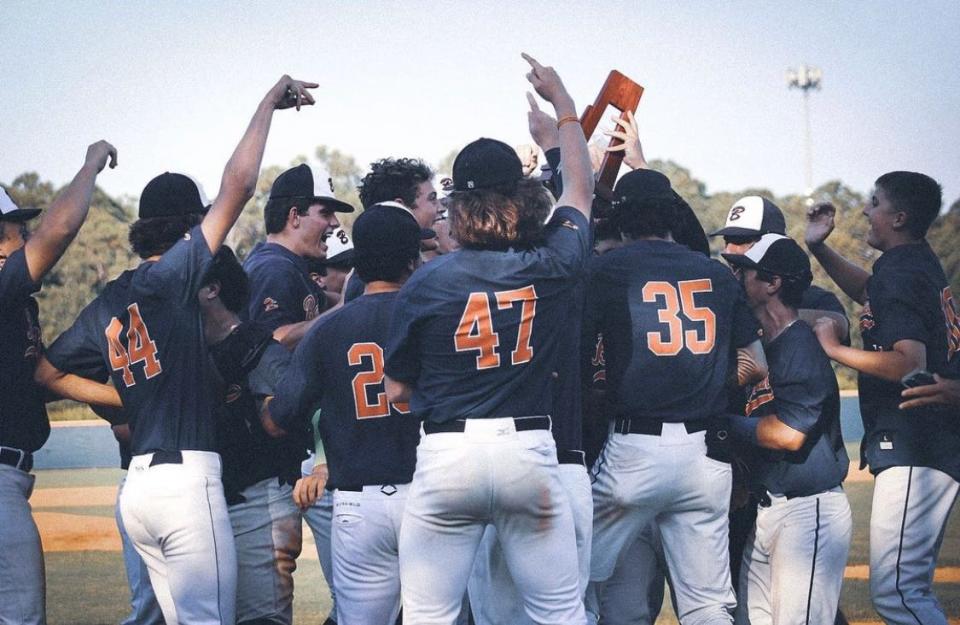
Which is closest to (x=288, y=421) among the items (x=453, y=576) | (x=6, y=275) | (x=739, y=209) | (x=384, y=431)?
(x=384, y=431)

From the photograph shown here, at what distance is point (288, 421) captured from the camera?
3982mm

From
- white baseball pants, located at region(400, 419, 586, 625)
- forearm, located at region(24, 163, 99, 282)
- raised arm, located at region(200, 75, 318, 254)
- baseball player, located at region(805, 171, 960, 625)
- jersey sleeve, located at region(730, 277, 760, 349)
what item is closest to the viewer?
white baseball pants, located at region(400, 419, 586, 625)

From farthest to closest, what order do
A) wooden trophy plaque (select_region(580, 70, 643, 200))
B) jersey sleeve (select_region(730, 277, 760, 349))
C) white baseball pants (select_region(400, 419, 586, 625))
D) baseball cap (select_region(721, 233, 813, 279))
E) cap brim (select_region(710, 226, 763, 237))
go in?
cap brim (select_region(710, 226, 763, 237)) < wooden trophy plaque (select_region(580, 70, 643, 200)) < baseball cap (select_region(721, 233, 813, 279)) < jersey sleeve (select_region(730, 277, 760, 349)) < white baseball pants (select_region(400, 419, 586, 625))

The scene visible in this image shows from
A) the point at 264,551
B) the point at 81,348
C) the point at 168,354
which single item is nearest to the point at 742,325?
the point at 264,551

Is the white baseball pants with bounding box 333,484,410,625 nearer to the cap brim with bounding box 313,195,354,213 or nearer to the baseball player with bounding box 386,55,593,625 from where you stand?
the baseball player with bounding box 386,55,593,625

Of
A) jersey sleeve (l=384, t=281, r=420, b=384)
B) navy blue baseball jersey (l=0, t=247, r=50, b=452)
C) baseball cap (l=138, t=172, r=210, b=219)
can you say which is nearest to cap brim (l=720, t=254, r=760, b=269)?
jersey sleeve (l=384, t=281, r=420, b=384)

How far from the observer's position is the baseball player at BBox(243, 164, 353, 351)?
4.78 metres

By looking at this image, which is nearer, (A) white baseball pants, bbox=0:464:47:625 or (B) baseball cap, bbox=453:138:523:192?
(B) baseball cap, bbox=453:138:523:192

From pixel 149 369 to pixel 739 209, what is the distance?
2853 millimetres

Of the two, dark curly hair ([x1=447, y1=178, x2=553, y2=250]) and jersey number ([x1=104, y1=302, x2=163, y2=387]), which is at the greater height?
dark curly hair ([x1=447, y1=178, x2=553, y2=250])

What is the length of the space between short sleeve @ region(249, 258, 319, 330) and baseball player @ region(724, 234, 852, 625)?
72.9 inches

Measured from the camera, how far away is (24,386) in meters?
4.22

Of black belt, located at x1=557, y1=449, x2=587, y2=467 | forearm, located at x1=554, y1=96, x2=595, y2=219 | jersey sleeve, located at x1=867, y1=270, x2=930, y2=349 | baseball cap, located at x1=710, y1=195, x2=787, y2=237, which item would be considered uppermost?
forearm, located at x1=554, y1=96, x2=595, y2=219

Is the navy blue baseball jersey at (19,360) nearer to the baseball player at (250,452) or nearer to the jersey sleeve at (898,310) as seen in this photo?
the baseball player at (250,452)
